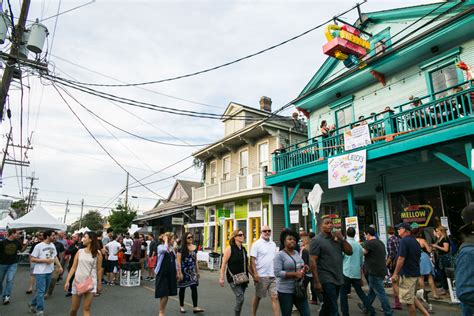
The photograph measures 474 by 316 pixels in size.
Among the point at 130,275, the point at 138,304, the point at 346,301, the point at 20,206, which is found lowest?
the point at 138,304

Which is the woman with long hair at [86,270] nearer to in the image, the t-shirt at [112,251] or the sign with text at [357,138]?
the t-shirt at [112,251]

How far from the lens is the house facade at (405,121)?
9180mm

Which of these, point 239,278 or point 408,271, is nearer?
point 408,271

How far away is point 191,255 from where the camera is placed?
24.6 feet

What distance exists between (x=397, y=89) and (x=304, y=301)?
10.3 m

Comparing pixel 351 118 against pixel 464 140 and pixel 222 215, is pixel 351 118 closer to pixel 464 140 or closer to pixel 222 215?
pixel 464 140

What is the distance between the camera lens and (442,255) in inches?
374

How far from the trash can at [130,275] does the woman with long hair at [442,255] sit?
32.4 feet

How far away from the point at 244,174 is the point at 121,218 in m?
18.4

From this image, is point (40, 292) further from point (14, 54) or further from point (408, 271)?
point (408, 271)

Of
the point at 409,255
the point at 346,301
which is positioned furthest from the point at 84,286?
the point at 409,255

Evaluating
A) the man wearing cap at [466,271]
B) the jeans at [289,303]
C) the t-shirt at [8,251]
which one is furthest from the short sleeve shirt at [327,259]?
the t-shirt at [8,251]

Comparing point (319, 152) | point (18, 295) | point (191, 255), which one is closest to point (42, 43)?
point (191, 255)

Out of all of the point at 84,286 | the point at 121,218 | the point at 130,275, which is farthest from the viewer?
the point at 121,218
